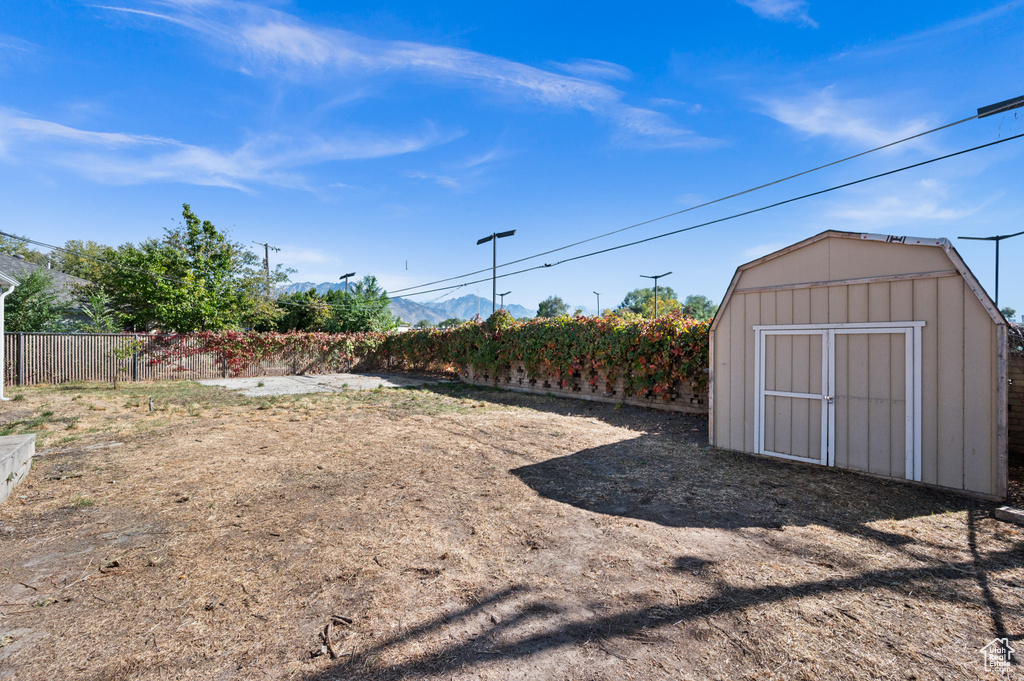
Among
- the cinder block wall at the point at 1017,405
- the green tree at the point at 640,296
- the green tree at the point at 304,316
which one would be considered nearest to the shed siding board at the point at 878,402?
the cinder block wall at the point at 1017,405

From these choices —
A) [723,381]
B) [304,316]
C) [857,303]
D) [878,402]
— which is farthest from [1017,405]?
[304,316]

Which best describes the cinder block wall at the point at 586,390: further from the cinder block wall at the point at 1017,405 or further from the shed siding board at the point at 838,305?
the cinder block wall at the point at 1017,405

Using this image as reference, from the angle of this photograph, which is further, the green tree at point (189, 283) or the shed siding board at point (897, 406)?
the green tree at point (189, 283)

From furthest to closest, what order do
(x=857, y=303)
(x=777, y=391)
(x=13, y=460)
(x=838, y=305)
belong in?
(x=777, y=391), (x=838, y=305), (x=857, y=303), (x=13, y=460)

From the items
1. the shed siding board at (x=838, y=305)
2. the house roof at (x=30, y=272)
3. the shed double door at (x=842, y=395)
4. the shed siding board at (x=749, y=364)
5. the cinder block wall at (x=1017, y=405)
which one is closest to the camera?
the shed double door at (x=842, y=395)

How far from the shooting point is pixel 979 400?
3889 mm

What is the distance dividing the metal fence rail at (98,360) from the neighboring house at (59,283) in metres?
5.12

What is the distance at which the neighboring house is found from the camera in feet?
56.9

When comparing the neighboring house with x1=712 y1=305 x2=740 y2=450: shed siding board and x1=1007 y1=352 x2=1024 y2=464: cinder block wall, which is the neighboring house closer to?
x1=712 y1=305 x2=740 y2=450: shed siding board

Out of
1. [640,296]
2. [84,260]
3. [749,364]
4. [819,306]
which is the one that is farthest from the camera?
[640,296]

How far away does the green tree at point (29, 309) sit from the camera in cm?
1527

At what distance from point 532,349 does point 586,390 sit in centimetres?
212

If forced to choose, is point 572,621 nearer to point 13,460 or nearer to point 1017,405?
point 13,460

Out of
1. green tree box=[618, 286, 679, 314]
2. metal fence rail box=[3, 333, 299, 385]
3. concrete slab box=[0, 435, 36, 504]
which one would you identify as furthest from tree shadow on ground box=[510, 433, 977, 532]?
green tree box=[618, 286, 679, 314]
